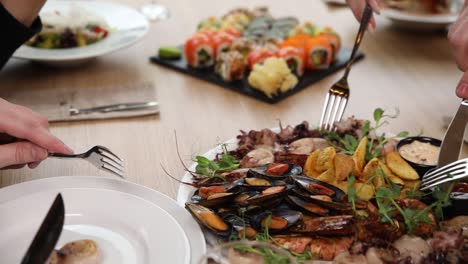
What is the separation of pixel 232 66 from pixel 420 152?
721 mm

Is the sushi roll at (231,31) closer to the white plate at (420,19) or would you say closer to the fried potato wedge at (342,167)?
the white plate at (420,19)

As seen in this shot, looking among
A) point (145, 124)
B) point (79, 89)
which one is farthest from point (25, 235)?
point (79, 89)

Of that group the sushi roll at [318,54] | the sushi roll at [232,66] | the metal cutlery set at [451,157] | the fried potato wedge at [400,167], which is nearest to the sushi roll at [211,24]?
the sushi roll at [232,66]

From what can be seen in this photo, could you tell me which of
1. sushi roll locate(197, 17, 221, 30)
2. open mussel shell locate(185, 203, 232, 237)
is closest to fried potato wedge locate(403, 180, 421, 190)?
open mussel shell locate(185, 203, 232, 237)

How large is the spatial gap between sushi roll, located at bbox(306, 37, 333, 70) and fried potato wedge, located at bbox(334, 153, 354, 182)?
2.60 feet

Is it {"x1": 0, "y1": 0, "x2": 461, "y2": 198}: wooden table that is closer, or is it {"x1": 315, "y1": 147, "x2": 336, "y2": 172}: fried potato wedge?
{"x1": 315, "y1": 147, "x2": 336, "y2": 172}: fried potato wedge

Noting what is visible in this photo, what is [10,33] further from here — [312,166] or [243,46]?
[312,166]

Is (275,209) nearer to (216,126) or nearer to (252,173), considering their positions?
(252,173)

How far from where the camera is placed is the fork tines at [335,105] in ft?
4.98

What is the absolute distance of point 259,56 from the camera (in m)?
1.87

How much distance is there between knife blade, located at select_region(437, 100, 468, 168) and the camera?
124 cm

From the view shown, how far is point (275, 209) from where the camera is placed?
1.11 m

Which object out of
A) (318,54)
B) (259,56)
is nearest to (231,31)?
(259,56)

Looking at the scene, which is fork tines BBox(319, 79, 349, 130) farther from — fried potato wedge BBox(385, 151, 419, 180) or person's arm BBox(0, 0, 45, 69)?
person's arm BBox(0, 0, 45, 69)
